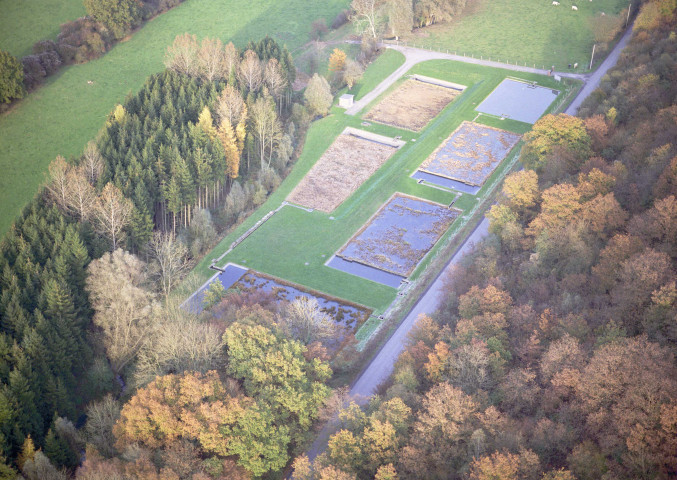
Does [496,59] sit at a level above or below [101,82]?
below

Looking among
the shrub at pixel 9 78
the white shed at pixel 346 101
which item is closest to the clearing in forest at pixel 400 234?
the white shed at pixel 346 101

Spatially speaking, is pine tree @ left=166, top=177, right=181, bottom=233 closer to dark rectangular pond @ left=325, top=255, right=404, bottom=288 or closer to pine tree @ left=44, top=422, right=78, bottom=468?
dark rectangular pond @ left=325, top=255, right=404, bottom=288

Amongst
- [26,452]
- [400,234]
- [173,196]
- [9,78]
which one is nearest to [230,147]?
[173,196]

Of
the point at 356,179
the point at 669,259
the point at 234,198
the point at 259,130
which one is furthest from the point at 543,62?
the point at 669,259

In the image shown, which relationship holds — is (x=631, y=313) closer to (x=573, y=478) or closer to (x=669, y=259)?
(x=669, y=259)

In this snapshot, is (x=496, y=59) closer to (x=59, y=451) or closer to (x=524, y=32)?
(x=524, y=32)

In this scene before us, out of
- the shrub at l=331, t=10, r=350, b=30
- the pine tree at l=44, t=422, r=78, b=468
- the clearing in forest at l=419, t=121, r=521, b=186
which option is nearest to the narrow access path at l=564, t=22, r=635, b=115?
the clearing in forest at l=419, t=121, r=521, b=186
